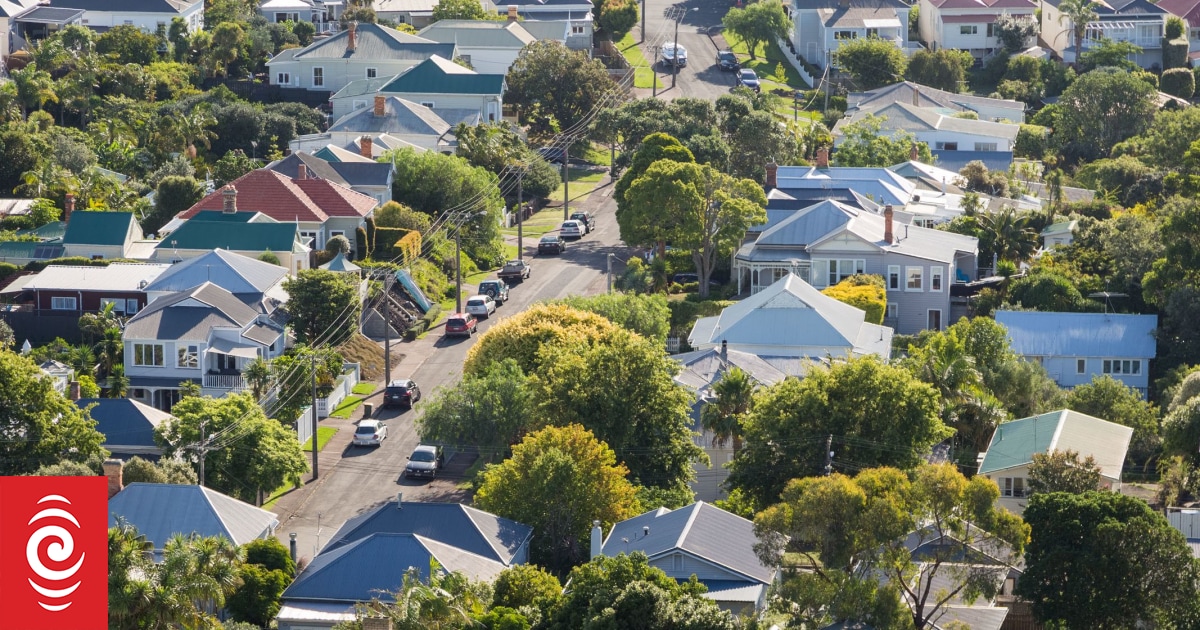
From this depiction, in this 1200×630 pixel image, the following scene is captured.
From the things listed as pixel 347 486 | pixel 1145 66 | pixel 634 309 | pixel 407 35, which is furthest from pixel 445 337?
pixel 1145 66

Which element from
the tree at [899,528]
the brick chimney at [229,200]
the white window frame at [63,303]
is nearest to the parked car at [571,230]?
the brick chimney at [229,200]

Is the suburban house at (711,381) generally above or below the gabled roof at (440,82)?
below

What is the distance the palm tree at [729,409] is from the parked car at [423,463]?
33.9 ft

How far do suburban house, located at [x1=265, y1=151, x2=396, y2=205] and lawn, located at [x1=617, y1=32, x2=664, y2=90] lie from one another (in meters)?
42.9

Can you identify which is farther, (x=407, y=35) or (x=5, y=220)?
(x=407, y=35)

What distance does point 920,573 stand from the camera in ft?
215

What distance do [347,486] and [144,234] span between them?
40.5m

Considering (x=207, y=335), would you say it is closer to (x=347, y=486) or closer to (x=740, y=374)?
(x=347, y=486)

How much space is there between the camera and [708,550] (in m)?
67.2

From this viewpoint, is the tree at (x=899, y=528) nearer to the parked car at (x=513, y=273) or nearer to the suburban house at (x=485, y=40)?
the parked car at (x=513, y=273)

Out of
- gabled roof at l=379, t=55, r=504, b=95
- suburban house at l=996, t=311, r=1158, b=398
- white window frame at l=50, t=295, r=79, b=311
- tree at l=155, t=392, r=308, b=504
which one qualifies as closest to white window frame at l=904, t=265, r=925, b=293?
suburban house at l=996, t=311, r=1158, b=398

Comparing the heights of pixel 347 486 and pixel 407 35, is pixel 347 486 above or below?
below

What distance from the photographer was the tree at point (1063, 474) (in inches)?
3004

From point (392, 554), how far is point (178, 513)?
8.40 meters
